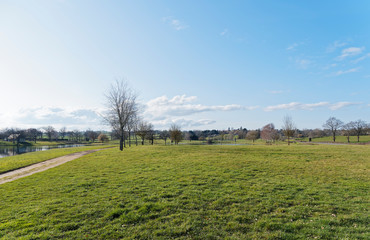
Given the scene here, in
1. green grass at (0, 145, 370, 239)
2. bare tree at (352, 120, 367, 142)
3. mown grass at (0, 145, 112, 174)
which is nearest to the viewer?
green grass at (0, 145, 370, 239)

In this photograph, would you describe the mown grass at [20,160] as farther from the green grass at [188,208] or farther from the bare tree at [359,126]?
the bare tree at [359,126]

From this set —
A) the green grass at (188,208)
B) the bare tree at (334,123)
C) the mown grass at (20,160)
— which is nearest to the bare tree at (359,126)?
the bare tree at (334,123)

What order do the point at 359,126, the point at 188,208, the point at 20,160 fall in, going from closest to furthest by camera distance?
the point at 188,208 → the point at 20,160 → the point at 359,126

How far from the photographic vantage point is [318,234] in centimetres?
564

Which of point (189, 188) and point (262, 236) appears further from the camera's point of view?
point (189, 188)

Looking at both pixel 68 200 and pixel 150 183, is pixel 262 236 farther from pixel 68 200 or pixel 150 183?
pixel 68 200

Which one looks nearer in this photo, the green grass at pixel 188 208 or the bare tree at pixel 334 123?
the green grass at pixel 188 208

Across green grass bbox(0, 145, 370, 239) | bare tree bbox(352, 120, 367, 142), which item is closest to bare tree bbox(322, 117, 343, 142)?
bare tree bbox(352, 120, 367, 142)

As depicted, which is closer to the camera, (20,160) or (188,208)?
(188,208)

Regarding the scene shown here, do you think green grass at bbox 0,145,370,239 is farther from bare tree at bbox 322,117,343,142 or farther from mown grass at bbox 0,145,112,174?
bare tree at bbox 322,117,343,142

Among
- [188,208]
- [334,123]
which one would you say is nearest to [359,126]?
[334,123]

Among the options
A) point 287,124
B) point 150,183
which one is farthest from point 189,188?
point 287,124

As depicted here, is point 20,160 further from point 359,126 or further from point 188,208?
point 359,126

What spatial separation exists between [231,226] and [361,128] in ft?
348
